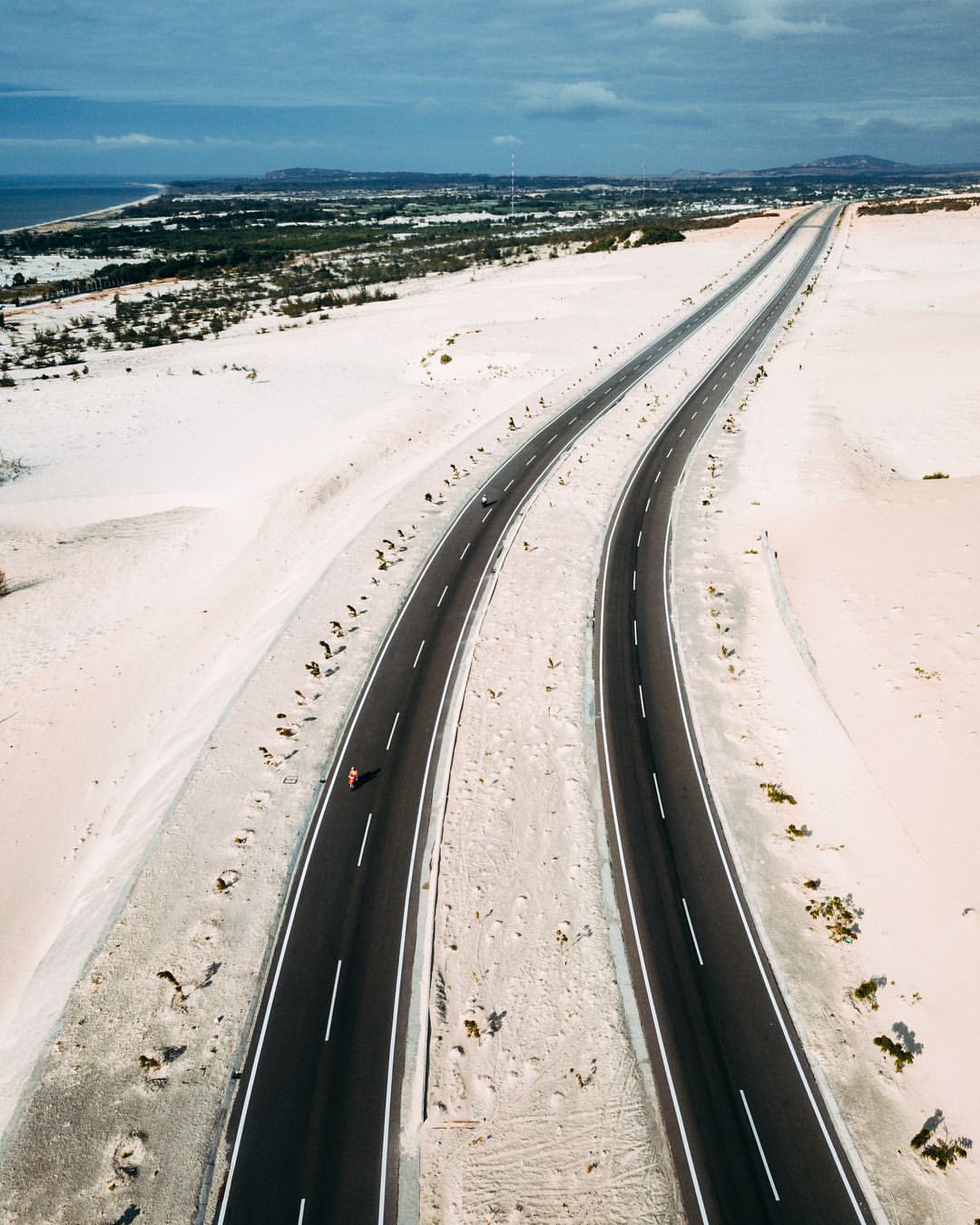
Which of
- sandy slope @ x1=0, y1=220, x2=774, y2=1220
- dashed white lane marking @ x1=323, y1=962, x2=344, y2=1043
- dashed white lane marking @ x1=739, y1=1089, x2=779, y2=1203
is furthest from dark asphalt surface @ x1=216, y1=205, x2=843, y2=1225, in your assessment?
sandy slope @ x1=0, y1=220, x2=774, y2=1220

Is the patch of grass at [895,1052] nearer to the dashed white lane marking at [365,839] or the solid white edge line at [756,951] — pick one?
the solid white edge line at [756,951]

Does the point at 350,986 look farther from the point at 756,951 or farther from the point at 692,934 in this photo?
the point at 756,951

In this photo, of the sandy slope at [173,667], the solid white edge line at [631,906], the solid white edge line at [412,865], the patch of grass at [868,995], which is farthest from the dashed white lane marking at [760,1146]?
the sandy slope at [173,667]

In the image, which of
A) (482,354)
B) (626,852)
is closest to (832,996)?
(626,852)

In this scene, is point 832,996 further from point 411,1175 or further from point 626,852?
point 411,1175

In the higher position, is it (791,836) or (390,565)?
(390,565)

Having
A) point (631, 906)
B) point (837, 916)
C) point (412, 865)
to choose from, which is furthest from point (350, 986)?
point (837, 916)
